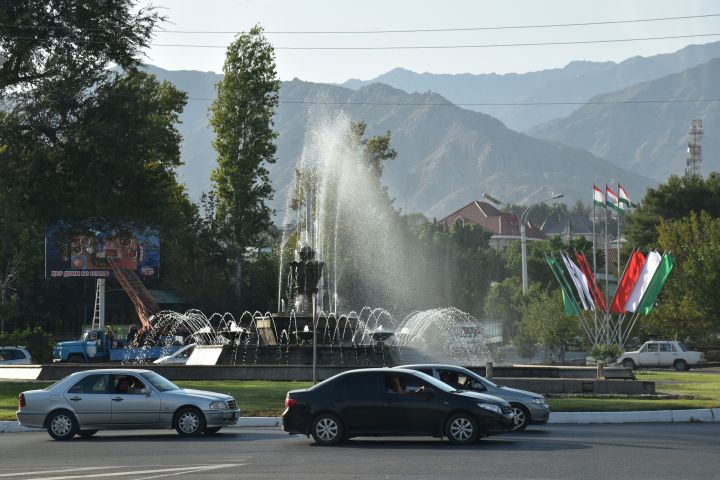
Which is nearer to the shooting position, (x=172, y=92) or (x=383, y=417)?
(x=383, y=417)

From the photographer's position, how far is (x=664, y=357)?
55031 mm

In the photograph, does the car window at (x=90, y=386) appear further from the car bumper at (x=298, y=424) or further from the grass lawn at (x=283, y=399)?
the grass lawn at (x=283, y=399)

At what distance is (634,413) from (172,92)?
168 feet

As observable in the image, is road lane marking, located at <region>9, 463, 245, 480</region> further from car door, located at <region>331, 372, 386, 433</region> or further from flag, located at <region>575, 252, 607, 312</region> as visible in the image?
flag, located at <region>575, 252, 607, 312</region>

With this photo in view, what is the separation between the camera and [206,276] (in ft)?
→ 242

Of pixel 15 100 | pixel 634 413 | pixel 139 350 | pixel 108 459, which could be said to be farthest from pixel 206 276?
pixel 108 459

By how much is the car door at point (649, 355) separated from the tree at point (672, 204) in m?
33.8

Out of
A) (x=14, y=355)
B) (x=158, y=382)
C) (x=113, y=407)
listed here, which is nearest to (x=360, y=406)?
(x=158, y=382)

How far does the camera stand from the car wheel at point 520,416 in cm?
2178

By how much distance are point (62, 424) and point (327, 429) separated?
5.40 metres

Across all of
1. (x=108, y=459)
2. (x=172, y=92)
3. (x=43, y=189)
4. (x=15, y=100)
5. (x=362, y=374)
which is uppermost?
(x=172, y=92)

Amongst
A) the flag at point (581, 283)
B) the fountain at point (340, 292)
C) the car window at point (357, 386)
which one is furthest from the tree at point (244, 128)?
the car window at point (357, 386)

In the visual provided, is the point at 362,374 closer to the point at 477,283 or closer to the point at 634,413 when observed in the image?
the point at 634,413

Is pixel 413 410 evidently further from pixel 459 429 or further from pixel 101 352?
pixel 101 352
